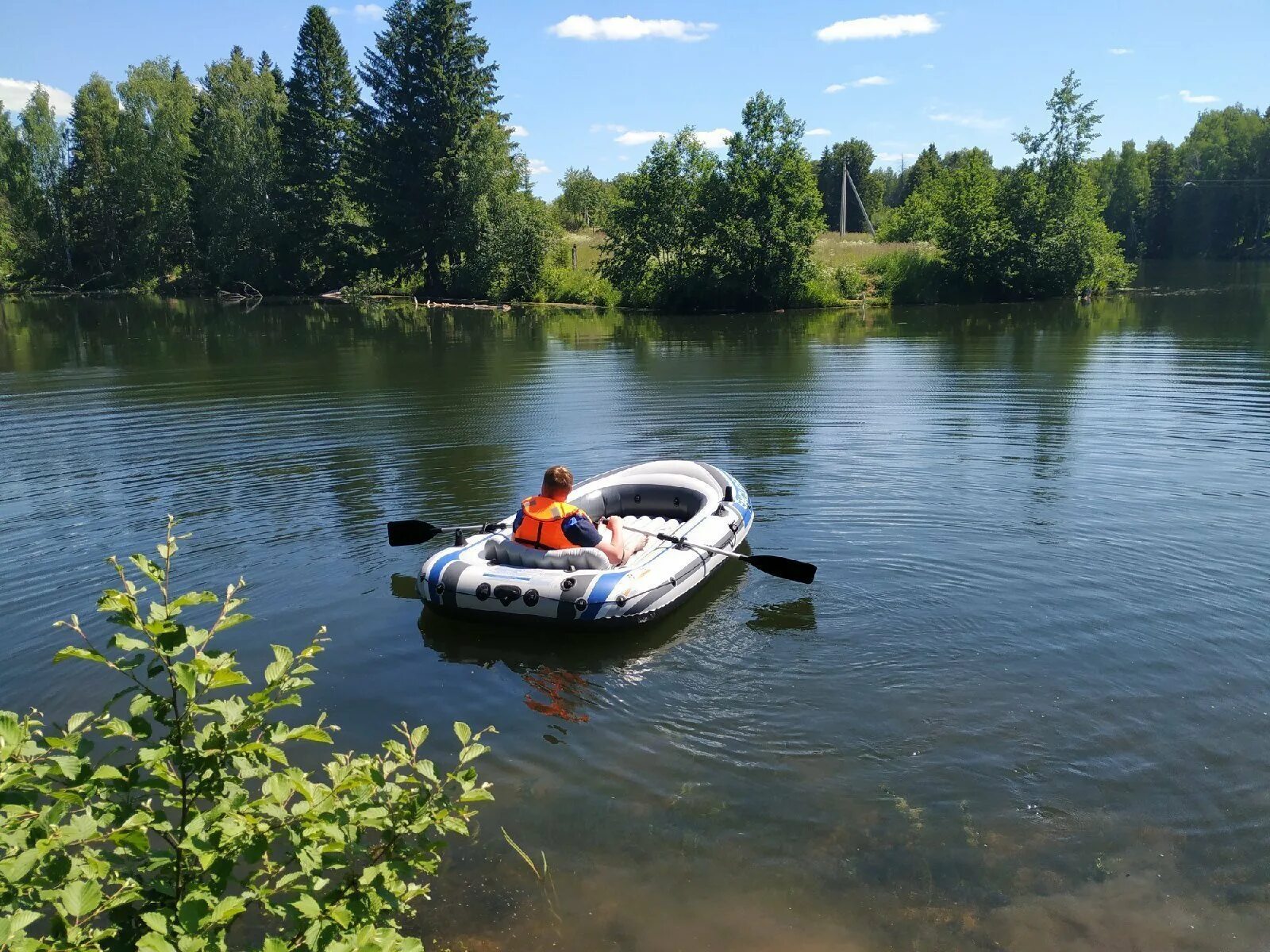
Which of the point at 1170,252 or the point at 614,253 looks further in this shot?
the point at 1170,252

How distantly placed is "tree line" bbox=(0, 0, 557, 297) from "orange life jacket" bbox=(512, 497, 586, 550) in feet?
133

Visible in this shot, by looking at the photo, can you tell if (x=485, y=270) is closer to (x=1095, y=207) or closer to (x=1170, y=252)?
(x=1095, y=207)

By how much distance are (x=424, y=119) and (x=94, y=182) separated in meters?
27.1

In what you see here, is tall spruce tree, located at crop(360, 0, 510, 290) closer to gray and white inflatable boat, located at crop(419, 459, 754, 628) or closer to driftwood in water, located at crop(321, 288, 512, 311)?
driftwood in water, located at crop(321, 288, 512, 311)

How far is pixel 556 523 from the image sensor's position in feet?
26.8

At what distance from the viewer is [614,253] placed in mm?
44969

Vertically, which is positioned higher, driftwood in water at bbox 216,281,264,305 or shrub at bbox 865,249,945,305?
driftwood in water at bbox 216,281,264,305

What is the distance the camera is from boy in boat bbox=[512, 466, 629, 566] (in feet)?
26.8

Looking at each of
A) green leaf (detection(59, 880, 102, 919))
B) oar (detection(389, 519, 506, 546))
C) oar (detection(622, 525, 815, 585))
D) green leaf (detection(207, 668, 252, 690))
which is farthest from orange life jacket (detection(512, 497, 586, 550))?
green leaf (detection(59, 880, 102, 919))

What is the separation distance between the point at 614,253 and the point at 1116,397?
101 feet

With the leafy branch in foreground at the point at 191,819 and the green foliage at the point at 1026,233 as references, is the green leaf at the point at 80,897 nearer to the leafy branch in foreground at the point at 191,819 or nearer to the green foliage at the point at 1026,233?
the leafy branch in foreground at the point at 191,819

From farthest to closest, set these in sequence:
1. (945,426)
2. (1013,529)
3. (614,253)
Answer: (614,253), (945,426), (1013,529)

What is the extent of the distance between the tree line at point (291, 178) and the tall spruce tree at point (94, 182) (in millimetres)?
118

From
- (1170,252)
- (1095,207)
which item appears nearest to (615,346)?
(1095,207)
